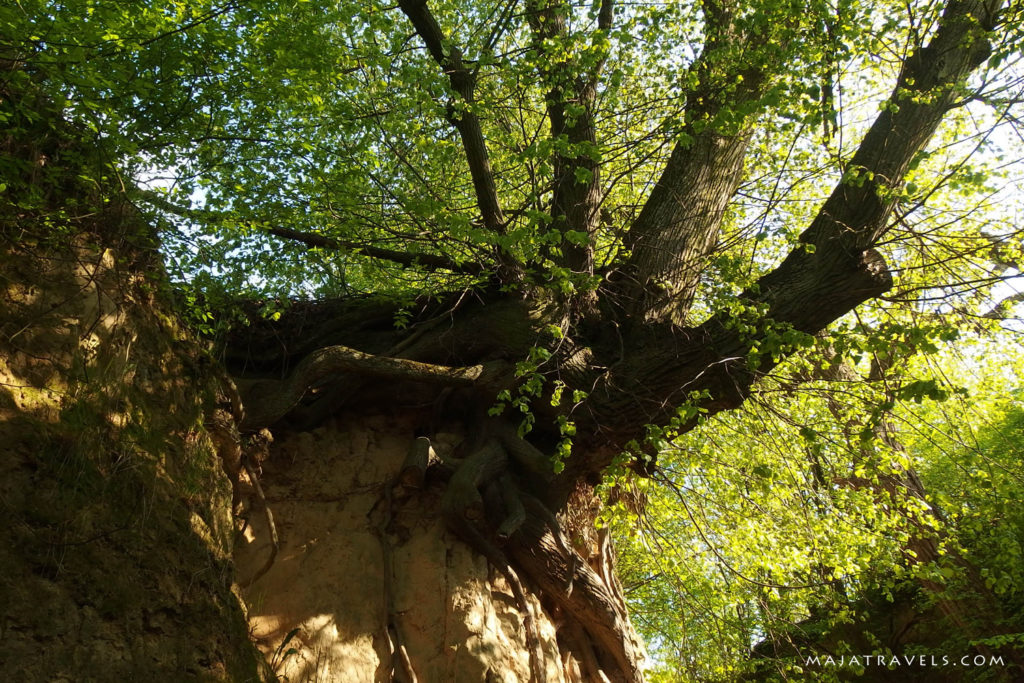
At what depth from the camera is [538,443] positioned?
6.71 m

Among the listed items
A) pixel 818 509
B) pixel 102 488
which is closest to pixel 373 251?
pixel 102 488

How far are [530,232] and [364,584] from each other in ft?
10.3

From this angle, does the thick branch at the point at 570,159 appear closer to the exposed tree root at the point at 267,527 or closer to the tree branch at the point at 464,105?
the tree branch at the point at 464,105

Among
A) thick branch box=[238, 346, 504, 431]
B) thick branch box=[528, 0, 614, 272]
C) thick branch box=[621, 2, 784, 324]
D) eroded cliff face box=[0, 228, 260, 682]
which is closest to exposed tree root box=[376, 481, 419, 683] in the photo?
thick branch box=[238, 346, 504, 431]

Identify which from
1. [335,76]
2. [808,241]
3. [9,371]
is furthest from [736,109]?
[9,371]

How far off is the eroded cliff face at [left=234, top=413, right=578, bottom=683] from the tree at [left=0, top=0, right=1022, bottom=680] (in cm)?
13

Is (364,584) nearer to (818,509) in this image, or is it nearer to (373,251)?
(373,251)

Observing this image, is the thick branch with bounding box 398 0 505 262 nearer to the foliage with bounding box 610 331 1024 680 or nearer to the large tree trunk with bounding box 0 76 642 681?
the large tree trunk with bounding box 0 76 642 681

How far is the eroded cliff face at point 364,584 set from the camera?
17.1 ft

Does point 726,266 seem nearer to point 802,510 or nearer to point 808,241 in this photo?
point 808,241

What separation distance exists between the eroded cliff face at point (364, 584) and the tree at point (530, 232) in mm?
127

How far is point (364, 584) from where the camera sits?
562 cm

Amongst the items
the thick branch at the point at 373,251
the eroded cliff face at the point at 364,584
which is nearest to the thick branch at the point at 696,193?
the thick branch at the point at 373,251

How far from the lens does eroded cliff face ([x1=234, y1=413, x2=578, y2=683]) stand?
5199mm
